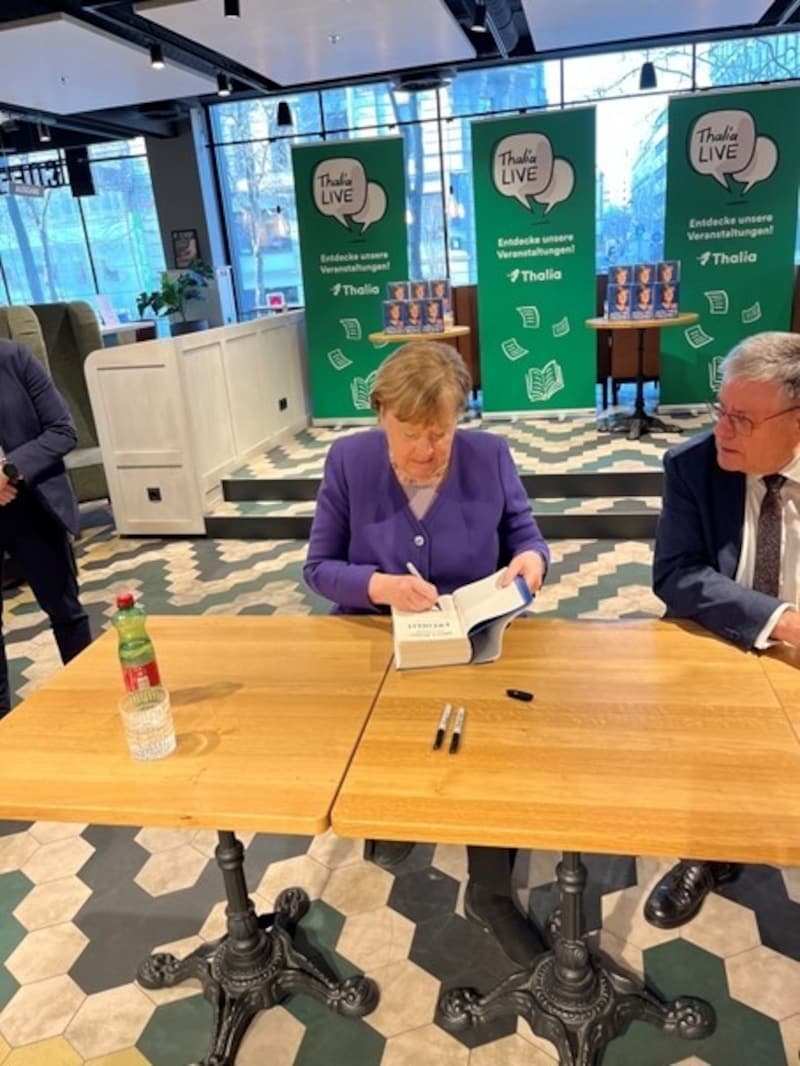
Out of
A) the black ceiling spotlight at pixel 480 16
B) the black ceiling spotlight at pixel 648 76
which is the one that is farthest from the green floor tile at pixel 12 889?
the black ceiling spotlight at pixel 648 76

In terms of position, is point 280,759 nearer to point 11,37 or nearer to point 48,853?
point 48,853

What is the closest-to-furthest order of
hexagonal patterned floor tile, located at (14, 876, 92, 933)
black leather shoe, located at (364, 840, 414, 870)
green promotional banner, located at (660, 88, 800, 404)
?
1. black leather shoe, located at (364, 840, 414, 870)
2. hexagonal patterned floor tile, located at (14, 876, 92, 933)
3. green promotional banner, located at (660, 88, 800, 404)

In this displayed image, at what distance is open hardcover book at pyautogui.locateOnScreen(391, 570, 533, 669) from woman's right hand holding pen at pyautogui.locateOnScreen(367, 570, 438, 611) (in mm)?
18

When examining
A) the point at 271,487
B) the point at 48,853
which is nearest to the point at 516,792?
the point at 48,853

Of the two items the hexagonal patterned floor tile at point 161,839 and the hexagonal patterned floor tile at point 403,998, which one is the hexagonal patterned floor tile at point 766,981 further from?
the hexagonal patterned floor tile at point 161,839

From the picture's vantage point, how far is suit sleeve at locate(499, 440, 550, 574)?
191 centimetres

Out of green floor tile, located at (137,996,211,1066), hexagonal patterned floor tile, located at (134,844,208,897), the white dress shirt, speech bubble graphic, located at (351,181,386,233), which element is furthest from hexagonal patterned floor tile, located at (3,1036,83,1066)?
speech bubble graphic, located at (351,181,386,233)

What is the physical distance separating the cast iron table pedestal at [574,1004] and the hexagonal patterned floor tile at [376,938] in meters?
0.22

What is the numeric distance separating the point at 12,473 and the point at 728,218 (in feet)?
19.3

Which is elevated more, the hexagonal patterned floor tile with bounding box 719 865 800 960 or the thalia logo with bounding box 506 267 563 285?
the thalia logo with bounding box 506 267 563 285

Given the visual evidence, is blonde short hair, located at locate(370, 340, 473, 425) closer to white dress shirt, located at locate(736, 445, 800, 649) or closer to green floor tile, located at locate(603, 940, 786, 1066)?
white dress shirt, located at locate(736, 445, 800, 649)

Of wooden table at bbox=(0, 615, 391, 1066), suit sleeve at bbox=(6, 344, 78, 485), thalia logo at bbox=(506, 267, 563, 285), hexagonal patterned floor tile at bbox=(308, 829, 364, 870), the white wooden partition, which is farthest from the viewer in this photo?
thalia logo at bbox=(506, 267, 563, 285)

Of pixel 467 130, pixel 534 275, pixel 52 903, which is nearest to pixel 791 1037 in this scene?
pixel 52 903

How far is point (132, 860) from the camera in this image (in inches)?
91.2
